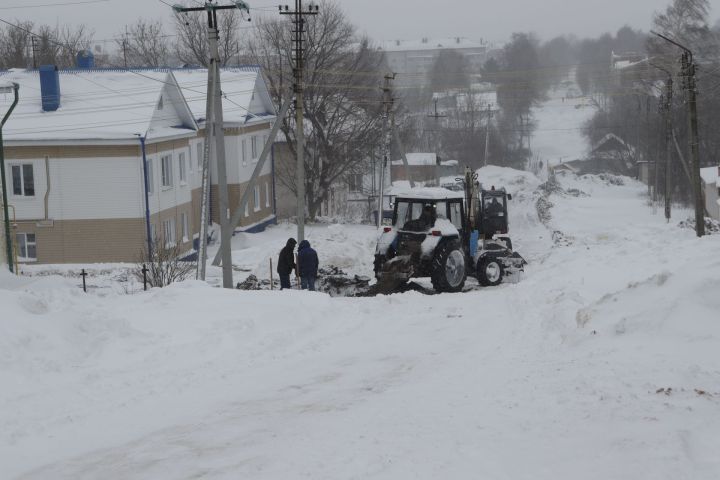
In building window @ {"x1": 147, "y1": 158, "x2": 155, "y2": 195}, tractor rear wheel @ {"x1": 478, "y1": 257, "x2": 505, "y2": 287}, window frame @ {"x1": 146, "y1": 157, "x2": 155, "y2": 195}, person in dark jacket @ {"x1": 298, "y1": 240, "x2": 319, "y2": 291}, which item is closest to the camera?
person in dark jacket @ {"x1": 298, "y1": 240, "x2": 319, "y2": 291}

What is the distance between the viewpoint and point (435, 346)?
12.9m

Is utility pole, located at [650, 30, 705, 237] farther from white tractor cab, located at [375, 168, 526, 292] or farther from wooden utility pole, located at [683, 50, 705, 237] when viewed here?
white tractor cab, located at [375, 168, 526, 292]

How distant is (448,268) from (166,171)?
58.4ft

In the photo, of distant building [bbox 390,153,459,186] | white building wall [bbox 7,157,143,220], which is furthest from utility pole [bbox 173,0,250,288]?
distant building [bbox 390,153,459,186]

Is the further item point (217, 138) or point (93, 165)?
point (93, 165)

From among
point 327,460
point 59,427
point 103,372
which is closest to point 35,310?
point 103,372

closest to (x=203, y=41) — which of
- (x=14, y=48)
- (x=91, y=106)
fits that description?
(x=14, y=48)

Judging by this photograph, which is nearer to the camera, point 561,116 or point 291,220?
point 291,220

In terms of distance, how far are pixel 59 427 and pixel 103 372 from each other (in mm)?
1613

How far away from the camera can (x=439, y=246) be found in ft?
69.2

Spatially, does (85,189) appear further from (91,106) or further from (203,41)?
(203,41)

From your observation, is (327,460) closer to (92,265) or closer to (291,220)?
(92,265)

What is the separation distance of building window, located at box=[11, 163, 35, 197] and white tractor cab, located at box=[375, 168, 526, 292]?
54.7 feet

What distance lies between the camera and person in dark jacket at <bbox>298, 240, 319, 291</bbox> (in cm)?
2038
